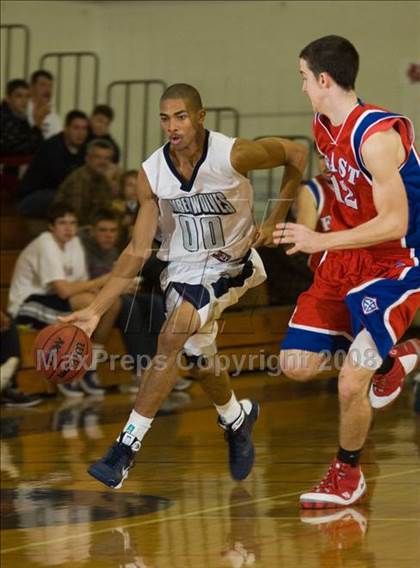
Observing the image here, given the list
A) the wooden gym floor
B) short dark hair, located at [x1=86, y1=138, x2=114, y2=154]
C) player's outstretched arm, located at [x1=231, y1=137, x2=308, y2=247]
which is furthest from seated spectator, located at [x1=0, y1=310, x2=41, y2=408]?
player's outstretched arm, located at [x1=231, y1=137, x2=308, y2=247]

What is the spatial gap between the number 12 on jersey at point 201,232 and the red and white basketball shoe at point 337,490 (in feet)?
4.19

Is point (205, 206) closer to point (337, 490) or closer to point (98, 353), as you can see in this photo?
point (337, 490)

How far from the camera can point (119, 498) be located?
6.02 m

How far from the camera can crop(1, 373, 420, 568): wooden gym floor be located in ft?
15.9

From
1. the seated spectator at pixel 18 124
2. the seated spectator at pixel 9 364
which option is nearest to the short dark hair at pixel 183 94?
the seated spectator at pixel 9 364

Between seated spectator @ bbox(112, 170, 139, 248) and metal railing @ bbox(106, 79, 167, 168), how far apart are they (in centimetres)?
292

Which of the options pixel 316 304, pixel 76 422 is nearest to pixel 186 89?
pixel 316 304

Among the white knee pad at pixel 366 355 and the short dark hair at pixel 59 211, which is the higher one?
the short dark hair at pixel 59 211

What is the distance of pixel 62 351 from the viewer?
19.1 ft

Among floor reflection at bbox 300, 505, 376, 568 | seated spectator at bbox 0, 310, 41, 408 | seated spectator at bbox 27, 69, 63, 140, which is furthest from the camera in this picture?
seated spectator at bbox 27, 69, 63, 140

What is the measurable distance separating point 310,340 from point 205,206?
97 centimetres

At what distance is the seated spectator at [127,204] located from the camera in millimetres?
10909

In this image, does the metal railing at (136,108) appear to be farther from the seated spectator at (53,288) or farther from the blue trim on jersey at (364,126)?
the blue trim on jersey at (364,126)

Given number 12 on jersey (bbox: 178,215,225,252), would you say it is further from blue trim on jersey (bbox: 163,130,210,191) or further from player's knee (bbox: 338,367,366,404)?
player's knee (bbox: 338,367,366,404)
